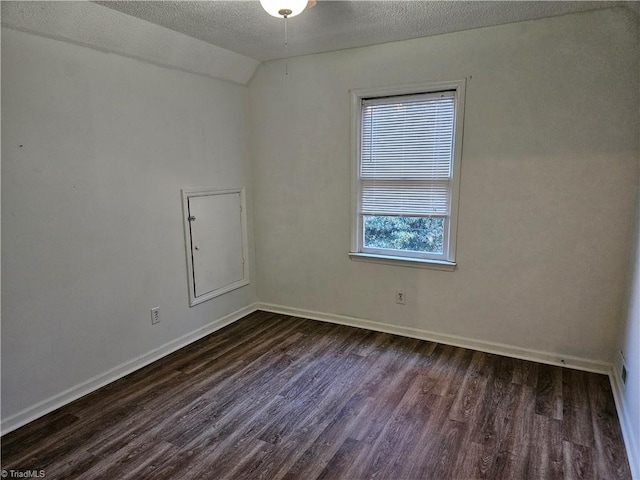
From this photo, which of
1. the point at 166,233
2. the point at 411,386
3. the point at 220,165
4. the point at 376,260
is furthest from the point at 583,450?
the point at 220,165

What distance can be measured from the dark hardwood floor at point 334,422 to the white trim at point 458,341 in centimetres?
7

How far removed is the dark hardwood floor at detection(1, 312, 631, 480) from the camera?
1967 mm

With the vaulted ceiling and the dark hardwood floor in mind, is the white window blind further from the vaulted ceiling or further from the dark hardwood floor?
the dark hardwood floor

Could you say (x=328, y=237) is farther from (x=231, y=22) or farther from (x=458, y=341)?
(x=231, y=22)

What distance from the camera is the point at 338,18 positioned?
8.59ft

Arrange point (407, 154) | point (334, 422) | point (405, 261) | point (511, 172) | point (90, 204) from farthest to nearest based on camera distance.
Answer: point (405, 261) < point (407, 154) < point (511, 172) < point (90, 204) < point (334, 422)

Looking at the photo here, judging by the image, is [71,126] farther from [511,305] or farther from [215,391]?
[511,305]

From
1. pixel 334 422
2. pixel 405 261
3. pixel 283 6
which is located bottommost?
pixel 334 422

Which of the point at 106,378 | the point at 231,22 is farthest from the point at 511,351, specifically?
the point at 231,22

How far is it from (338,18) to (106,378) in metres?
2.91

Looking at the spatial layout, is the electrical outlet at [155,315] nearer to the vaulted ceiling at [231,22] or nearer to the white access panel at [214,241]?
the white access panel at [214,241]

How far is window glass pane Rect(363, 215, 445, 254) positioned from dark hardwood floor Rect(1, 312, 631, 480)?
34.0 inches

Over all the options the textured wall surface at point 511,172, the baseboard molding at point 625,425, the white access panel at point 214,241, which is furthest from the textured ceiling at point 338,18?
the baseboard molding at point 625,425

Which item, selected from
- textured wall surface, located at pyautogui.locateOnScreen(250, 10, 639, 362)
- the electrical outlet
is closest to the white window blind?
textured wall surface, located at pyautogui.locateOnScreen(250, 10, 639, 362)
